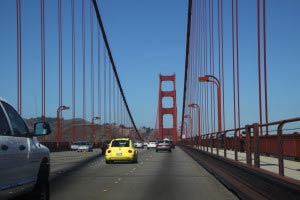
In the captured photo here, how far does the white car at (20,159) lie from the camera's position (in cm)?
724

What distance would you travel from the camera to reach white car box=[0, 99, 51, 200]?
7.24 m

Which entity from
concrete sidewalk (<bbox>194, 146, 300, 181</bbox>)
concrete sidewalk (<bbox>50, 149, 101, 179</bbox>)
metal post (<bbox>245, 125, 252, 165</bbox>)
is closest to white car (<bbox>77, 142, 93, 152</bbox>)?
concrete sidewalk (<bbox>50, 149, 101, 179</bbox>)

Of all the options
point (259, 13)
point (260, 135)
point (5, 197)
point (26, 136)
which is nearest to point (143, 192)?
point (260, 135)

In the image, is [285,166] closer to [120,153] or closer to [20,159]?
[20,159]

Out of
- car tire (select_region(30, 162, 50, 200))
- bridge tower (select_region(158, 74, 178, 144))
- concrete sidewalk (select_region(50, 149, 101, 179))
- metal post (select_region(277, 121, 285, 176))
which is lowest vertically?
concrete sidewalk (select_region(50, 149, 101, 179))

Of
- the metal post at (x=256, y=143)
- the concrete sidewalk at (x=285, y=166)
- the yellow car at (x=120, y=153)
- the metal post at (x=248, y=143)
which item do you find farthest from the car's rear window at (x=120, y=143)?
the concrete sidewalk at (x=285, y=166)

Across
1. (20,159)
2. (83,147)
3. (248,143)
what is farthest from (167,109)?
(20,159)

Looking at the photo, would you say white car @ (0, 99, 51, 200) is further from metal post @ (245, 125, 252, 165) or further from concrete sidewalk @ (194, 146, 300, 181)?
metal post @ (245, 125, 252, 165)

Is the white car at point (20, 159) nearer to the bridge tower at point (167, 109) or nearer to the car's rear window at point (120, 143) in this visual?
the car's rear window at point (120, 143)

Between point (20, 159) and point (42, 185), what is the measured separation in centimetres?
175

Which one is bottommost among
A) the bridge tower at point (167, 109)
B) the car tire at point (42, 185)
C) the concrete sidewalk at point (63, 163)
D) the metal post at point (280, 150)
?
the concrete sidewalk at point (63, 163)

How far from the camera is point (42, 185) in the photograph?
957 centimetres

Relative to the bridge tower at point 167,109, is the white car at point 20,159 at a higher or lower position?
lower

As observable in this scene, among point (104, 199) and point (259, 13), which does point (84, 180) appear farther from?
point (259, 13)
